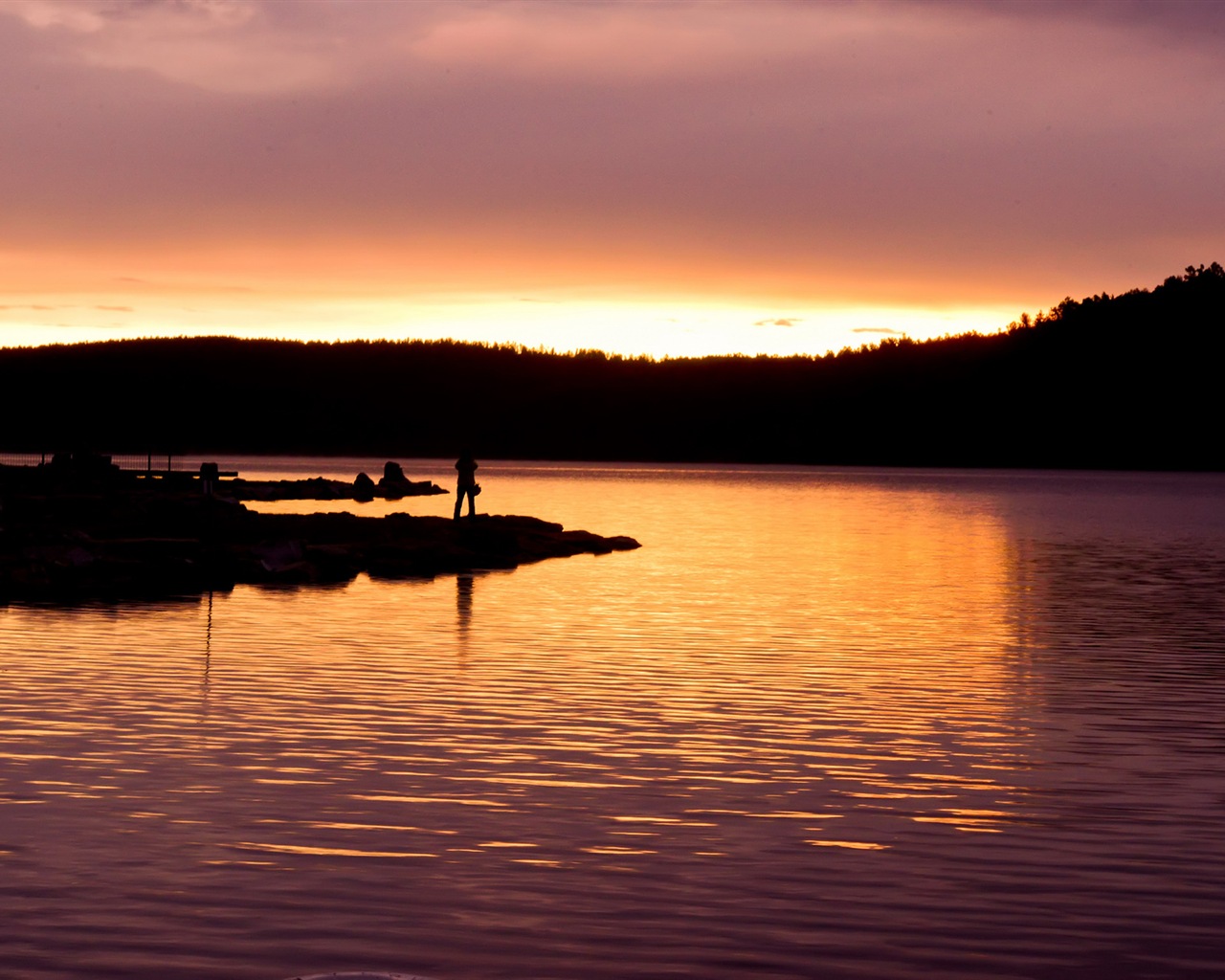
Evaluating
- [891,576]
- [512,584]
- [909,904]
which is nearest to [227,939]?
[909,904]

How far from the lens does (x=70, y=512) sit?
43.8 m

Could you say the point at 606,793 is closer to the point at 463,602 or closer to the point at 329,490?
the point at 463,602

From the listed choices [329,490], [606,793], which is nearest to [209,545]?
[606,793]

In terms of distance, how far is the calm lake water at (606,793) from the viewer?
8258 millimetres

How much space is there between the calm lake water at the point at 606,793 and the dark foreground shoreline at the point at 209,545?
3.79 metres

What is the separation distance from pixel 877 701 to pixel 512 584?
15.3 m

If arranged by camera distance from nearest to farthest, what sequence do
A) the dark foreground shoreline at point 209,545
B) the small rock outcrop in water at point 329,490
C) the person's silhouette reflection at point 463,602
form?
the person's silhouette reflection at point 463,602 < the dark foreground shoreline at point 209,545 < the small rock outcrop in water at point 329,490

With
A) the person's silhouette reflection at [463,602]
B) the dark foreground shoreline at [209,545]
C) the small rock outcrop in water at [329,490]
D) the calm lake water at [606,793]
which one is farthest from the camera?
the small rock outcrop in water at [329,490]

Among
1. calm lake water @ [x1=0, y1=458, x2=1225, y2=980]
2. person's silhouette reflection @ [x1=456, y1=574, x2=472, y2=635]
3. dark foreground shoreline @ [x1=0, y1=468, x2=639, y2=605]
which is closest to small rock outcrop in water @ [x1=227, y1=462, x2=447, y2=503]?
dark foreground shoreline @ [x1=0, y1=468, x2=639, y2=605]

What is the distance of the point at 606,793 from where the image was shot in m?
11.9

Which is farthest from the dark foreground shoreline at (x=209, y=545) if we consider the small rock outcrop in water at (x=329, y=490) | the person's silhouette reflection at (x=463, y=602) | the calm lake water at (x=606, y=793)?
the small rock outcrop in water at (x=329, y=490)

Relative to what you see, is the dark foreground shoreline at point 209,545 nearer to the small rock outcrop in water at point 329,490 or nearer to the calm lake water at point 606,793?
the calm lake water at point 606,793

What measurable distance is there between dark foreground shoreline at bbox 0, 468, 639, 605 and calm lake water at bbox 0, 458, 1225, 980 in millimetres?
3791

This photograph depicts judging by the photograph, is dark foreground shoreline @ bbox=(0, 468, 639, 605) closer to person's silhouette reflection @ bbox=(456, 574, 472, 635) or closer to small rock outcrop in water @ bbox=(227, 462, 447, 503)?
person's silhouette reflection @ bbox=(456, 574, 472, 635)
